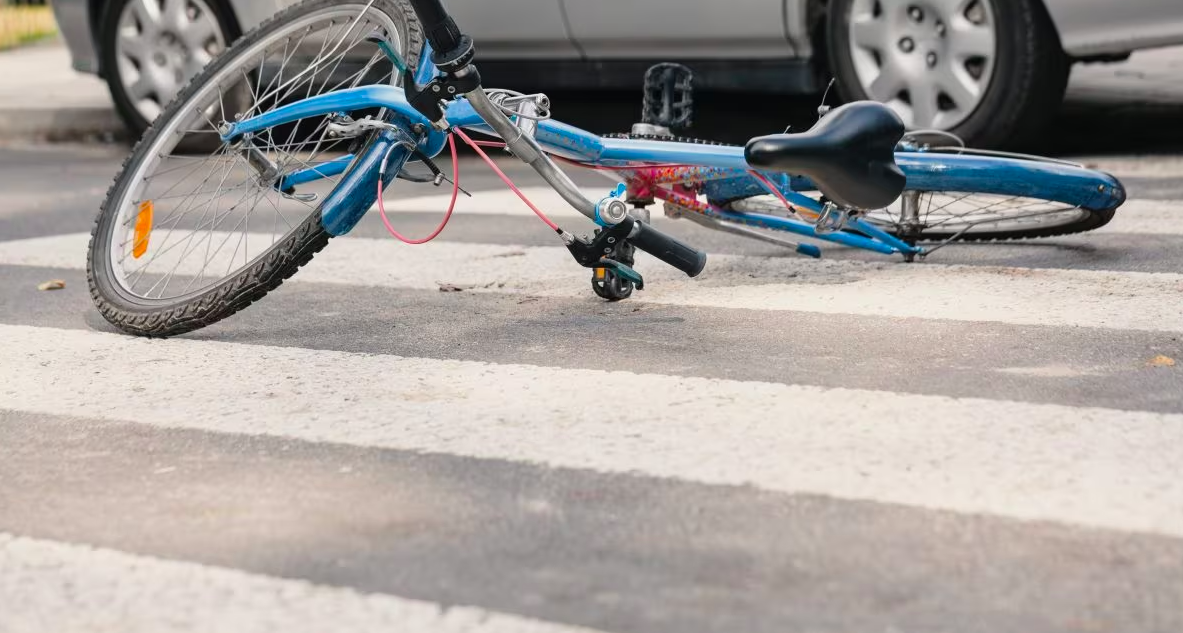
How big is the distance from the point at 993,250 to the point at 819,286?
0.67 m

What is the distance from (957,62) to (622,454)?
3.86 m

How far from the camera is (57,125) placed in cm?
916

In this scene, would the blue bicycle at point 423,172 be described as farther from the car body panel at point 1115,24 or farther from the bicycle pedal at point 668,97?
the car body panel at point 1115,24

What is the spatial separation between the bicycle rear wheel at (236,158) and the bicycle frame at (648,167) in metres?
0.06

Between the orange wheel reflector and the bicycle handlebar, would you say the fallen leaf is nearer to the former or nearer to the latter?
the bicycle handlebar

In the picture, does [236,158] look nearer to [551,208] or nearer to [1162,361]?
[551,208]

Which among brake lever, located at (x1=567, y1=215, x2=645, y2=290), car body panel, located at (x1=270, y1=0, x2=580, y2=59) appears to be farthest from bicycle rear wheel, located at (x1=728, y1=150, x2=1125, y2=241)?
car body panel, located at (x1=270, y1=0, x2=580, y2=59)

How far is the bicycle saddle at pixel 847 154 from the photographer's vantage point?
3.51 metres

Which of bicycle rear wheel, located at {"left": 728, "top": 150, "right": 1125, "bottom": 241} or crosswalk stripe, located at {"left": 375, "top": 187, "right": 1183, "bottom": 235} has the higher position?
bicycle rear wheel, located at {"left": 728, "top": 150, "right": 1125, "bottom": 241}

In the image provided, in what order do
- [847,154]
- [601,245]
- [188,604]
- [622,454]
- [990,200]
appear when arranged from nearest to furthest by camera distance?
[188,604] → [622,454] → [847,154] → [601,245] → [990,200]

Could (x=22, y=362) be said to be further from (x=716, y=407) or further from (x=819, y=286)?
(x=819, y=286)

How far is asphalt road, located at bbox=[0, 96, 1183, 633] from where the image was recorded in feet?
7.54

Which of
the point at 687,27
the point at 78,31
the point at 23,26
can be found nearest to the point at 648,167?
the point at 687,27

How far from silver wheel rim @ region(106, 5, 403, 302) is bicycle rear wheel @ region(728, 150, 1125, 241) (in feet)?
3.44
